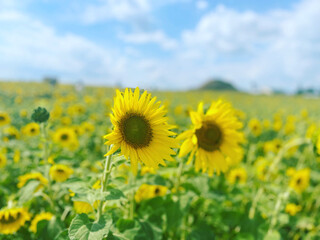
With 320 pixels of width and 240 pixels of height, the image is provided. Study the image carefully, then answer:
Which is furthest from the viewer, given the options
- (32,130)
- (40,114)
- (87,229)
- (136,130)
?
(32,130)

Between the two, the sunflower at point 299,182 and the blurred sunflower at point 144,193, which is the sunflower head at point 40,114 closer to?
the blurred sunflower at point 144,193

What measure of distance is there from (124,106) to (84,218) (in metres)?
0.66

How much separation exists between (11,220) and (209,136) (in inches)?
71.4

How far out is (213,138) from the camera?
6.81ft

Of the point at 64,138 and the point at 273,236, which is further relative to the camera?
the point at 64,138

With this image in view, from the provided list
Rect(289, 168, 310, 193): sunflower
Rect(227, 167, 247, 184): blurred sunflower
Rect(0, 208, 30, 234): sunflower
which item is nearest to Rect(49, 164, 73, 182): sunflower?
Rect(0, 208, 30, 234): sunflower

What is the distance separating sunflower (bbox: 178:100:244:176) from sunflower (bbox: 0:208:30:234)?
1.46m

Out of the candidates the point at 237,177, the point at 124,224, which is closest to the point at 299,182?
the point at 237,177

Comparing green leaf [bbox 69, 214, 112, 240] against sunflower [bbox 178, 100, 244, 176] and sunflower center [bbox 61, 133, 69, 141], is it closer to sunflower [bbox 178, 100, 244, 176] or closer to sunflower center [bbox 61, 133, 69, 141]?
sunflower [bbox 178, 100, 244, 176]

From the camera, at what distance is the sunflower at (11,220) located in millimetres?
1954

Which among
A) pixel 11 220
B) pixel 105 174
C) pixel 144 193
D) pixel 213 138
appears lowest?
pixel 11 220

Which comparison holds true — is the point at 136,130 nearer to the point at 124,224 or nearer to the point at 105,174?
the point at 105,174

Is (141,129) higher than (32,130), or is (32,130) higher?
(141,129)

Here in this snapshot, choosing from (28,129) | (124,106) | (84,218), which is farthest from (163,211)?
(28,129)
